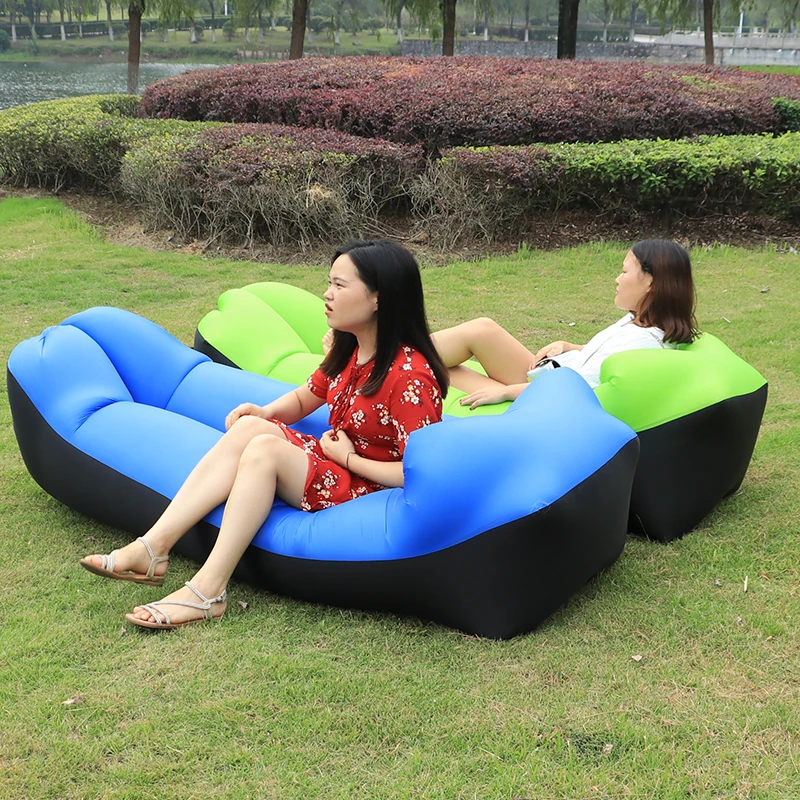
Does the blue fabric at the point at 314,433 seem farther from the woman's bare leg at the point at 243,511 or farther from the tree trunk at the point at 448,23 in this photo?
the tree trunk at the point at 448,23

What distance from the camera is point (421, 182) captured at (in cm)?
832

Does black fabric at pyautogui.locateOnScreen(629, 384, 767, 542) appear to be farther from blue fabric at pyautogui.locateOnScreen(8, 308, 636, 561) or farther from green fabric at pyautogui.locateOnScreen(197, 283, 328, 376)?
green fabric at pyautogui.locateOnScreen(197, 283, 328, 376)

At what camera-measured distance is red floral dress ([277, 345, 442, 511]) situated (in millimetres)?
3061

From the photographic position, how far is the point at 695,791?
2.37 metres

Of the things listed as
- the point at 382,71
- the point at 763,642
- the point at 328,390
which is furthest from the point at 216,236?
the point at 763,642

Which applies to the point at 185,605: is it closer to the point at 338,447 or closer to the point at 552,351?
the point at 338,447

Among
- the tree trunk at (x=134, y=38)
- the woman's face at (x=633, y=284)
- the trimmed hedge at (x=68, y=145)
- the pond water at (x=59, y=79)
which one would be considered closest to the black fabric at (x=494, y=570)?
the woman's face at (x=633, y=284)

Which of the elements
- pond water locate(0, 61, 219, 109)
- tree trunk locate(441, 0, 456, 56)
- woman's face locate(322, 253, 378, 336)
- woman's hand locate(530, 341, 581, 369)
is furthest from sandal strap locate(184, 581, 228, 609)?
pond water locate(0, 61, 219, 109)

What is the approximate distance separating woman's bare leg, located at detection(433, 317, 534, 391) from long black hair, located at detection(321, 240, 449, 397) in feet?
2.83

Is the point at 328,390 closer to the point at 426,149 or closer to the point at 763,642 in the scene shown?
the point at 763,642

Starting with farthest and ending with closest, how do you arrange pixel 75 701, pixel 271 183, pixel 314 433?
pixel 271 183 < pixel 314 433 < pixel 75 701

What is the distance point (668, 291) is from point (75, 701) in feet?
8.34

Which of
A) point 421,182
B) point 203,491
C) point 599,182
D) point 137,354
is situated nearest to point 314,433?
point 203,491

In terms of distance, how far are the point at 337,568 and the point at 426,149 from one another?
270 inches
